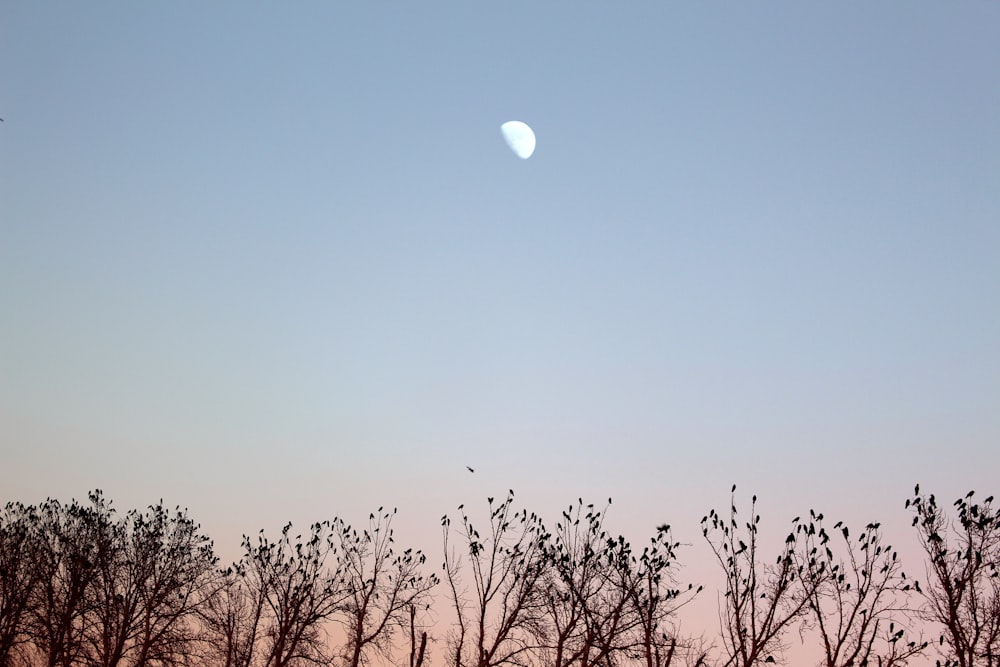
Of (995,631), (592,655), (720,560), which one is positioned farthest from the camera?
(592,655)

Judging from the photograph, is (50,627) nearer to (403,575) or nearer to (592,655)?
(403,575)

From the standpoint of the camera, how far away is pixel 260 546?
124 ft

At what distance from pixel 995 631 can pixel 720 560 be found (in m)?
8.40

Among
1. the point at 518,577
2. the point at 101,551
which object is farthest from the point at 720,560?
the point at 101,551

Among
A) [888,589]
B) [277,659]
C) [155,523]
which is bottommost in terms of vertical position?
[277,659]

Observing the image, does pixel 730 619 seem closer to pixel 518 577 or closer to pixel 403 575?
pixel 518 577

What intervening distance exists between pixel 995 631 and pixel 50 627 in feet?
110

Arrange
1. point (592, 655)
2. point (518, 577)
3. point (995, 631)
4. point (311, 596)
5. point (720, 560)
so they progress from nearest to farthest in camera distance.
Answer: point (995, 631), point (720, 560), point (592, 655), point (518, 577), point (311, 596)

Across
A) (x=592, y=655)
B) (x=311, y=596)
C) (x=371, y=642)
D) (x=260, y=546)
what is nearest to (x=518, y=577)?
(x=592, y=655)

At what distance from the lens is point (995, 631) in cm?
2628

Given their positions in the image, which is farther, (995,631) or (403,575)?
(403,575)

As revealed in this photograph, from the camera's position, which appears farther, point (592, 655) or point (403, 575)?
point (403, 575)

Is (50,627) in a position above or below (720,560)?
below

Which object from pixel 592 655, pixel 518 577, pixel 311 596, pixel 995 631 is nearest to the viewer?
pixel 995 631
